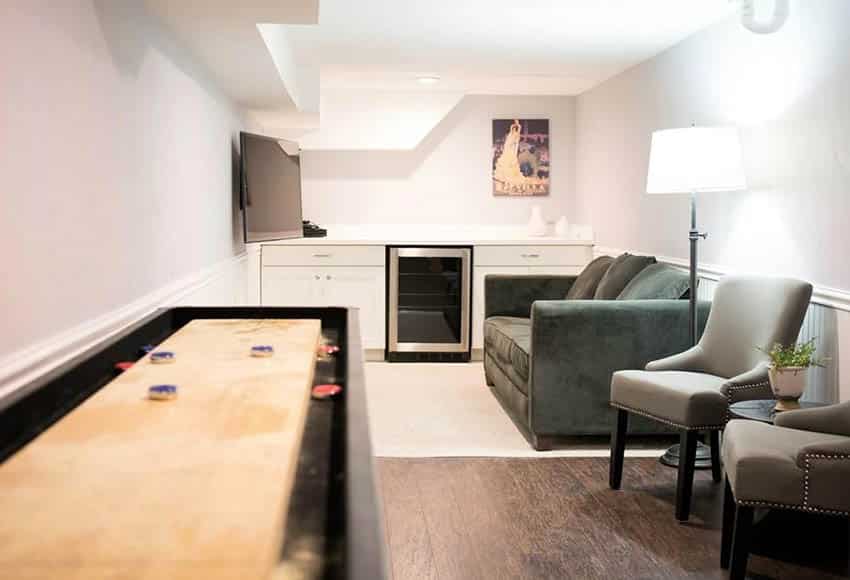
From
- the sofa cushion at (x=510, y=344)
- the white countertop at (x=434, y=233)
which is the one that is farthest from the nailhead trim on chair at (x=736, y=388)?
the white countertop at (x=434, y=233)

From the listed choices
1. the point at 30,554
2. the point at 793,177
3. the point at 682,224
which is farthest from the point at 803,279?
the point at 30,554

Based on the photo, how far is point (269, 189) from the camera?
5.66m

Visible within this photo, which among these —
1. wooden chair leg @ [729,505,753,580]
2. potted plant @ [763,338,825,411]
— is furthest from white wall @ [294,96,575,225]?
wooden chair leg @ [729,505,753,580]

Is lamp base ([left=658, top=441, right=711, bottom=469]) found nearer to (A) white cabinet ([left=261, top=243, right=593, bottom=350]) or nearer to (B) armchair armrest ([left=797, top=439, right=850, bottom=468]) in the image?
(B) armchair armrest ([left=797, top=439, right=850, bottom=468])

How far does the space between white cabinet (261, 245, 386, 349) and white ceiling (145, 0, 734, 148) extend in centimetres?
101

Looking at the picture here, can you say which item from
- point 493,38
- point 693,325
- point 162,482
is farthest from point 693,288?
point 162,482

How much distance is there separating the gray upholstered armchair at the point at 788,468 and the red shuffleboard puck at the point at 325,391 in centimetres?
139

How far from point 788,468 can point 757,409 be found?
69 centimetres

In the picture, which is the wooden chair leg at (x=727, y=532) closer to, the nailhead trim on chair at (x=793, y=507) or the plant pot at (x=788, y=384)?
the nailhead trim on chair at (x=793, y=507)

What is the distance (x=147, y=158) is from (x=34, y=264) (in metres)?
1.20

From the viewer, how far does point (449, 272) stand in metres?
6.96

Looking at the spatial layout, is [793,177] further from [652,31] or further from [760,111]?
[652,31]

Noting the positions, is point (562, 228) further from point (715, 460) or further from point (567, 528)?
point (567, 528)

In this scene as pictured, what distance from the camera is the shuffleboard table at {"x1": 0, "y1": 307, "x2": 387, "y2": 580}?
2.97 feet
